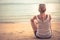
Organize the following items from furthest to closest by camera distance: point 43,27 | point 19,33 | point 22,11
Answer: point 22,11
point 19,33
point 43,27

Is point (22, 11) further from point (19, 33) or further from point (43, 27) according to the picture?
point (43, 27)

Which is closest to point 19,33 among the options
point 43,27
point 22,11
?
point 43,27

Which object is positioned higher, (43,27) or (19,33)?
(43,27)

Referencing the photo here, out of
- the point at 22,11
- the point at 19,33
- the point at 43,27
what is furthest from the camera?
the point at 22,11

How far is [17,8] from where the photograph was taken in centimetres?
420

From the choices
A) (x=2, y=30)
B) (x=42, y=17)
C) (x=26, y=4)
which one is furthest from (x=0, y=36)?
(x=26, y=4)

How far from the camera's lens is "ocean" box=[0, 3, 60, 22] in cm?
392

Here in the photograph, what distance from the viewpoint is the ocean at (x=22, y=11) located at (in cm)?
392

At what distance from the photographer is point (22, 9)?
4.17m

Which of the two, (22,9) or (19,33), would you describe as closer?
(19,33)

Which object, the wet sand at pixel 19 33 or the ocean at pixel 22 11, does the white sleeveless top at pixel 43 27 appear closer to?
the wet sand at pixel 19 33

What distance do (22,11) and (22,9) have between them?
62mm

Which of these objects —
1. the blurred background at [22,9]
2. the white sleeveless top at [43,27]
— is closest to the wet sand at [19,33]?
the white sleeveless top at [43,27]

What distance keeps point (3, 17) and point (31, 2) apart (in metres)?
0.76
